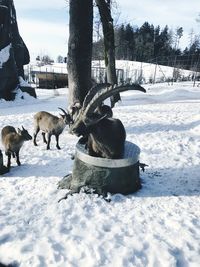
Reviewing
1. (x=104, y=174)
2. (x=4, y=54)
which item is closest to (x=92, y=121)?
(x=104, y=174)

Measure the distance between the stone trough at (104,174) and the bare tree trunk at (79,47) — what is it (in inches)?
198

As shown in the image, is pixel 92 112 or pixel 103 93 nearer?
pixel 103 93

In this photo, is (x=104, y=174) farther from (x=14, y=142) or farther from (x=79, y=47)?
(x=79, y=47)

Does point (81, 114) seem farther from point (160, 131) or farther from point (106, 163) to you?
point (160, 131)

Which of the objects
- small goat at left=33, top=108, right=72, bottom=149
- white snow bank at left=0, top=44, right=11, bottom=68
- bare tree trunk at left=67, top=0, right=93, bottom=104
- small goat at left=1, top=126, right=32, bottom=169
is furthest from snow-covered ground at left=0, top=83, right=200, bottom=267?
white snow bank at left=0, top=44, right=11, bottom=68

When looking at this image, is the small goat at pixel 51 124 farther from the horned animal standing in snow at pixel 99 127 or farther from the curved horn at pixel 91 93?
the curved horn at pixel 91 93

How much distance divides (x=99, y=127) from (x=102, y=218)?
1.46 m

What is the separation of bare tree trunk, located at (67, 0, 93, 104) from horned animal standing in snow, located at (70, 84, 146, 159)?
15.6ft

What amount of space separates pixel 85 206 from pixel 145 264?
161cm

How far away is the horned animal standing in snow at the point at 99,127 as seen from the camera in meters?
5.29

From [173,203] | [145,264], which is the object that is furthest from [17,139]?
[145,264]

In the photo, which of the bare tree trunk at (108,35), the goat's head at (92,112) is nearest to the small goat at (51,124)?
the goat's head at (92,112)

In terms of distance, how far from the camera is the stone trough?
18.6ft

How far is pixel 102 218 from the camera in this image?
5.10 m
